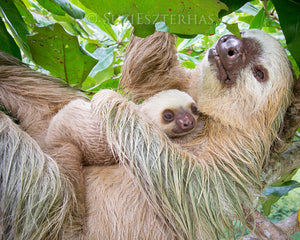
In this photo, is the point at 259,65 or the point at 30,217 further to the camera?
the point at 259,65

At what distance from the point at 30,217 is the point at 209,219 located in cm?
161

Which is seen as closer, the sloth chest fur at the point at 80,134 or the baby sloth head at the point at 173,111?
the sloth chest fur at the point at 80,134

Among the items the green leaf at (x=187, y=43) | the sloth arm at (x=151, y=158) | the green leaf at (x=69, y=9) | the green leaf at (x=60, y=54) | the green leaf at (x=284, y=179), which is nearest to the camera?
the sloth arm at (x=151, y=158)

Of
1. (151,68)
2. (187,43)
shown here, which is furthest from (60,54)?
(187,43)

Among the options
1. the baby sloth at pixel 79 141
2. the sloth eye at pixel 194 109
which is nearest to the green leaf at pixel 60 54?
the baby sloth at pixel 79 141

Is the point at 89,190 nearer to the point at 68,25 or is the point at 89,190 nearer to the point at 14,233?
the point at 14,233

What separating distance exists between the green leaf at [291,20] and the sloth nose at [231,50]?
1.80 feet

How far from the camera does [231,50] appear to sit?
3084 mm

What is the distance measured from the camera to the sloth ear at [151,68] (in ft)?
12.3

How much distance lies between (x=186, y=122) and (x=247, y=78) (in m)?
0.81

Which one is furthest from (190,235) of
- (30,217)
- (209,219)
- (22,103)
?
(22,103)

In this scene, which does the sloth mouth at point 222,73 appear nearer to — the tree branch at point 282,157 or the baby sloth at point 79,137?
the tree branch at point 282,157

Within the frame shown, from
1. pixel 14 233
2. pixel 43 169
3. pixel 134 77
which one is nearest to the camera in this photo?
pixel 14 233

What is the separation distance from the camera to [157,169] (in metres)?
2.70
